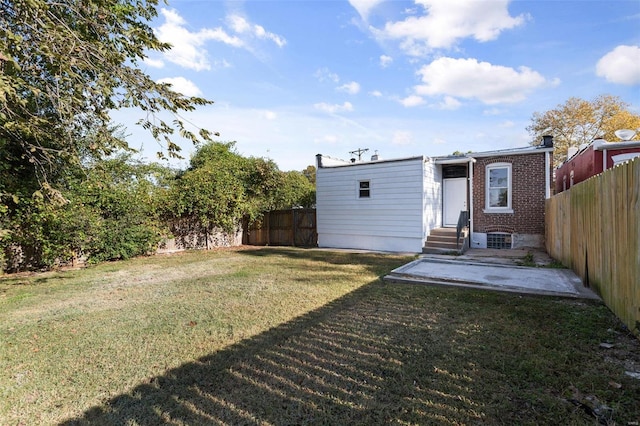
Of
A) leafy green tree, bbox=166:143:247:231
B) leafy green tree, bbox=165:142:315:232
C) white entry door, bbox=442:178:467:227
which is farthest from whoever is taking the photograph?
white entry door, bbox=442:178:467:227

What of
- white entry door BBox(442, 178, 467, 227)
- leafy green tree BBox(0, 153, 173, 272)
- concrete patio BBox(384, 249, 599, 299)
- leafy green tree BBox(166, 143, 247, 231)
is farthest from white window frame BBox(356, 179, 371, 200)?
leafy green tree BBox(0, 153, 173, 272)

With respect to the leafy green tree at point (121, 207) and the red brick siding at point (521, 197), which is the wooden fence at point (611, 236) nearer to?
the red brick siding at point (521, 197)

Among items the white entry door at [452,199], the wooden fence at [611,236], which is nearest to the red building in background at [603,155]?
the white entry door at [452,199]

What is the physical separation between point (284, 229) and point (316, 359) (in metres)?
12.1

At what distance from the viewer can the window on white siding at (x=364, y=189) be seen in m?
12.8

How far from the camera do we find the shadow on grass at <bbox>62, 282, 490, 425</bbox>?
90.5 inches

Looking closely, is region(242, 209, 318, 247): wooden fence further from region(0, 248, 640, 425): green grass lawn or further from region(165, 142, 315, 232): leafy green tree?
region(0, 248, 640, 425): green grass lawn

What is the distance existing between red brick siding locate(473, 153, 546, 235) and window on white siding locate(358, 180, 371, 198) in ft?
13.3

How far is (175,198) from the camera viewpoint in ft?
39.7

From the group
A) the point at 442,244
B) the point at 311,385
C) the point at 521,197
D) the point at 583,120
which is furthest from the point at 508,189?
the point at 583,120

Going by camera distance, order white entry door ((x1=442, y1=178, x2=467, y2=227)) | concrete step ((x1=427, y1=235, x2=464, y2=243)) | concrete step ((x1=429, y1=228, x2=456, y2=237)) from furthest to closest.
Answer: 1. white entry door ((x1=442, y1=178, x2=467, y2=227))
2. concrete step ((x1=429, y1=228, x2=456, y2=237))
3. concrete step ((x1=427, y1=235, x2=464, y2=243))

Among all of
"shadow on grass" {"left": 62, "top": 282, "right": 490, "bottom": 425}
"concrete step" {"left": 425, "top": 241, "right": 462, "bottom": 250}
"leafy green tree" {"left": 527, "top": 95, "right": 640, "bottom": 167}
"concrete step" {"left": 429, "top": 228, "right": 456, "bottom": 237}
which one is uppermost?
"leafy green tree" {"left": 527, "top": 95, "right": 640, "bottom": 167}

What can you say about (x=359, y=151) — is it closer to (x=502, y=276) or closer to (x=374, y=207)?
(x=374, y=207)

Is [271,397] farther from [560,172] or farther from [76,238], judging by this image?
[560,172]
